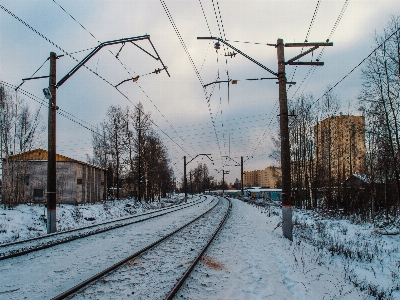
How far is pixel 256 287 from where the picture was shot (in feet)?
18.1

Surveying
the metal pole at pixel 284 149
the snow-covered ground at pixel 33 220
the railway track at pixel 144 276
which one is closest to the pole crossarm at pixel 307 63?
the metal pole at pixel 284 149

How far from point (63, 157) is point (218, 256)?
26.7 metres

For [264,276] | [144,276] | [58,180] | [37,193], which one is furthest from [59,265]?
[37,193]

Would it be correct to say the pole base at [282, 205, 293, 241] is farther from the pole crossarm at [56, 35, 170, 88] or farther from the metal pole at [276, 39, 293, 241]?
the pole crossarm at [56, 35, 170, 88]

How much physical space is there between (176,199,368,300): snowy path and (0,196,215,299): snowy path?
2365 mm

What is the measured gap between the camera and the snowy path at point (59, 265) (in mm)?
5242

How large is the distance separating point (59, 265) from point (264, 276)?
4.88 m

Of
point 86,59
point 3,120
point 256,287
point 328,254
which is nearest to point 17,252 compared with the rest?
point 256,287

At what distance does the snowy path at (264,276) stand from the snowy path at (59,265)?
2.37 metres

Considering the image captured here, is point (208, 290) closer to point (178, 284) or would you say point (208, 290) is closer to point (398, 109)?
point (178, 284)

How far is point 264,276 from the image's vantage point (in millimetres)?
6211

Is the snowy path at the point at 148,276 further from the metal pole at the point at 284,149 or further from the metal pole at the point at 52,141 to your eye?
the metal pole at the point at 52,141

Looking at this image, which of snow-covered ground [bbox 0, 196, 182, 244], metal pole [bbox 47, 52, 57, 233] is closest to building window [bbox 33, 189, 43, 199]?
snow-covered ground [bbox 0, 196, 182, 244]

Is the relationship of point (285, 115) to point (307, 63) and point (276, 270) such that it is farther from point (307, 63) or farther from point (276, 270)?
point (276, 270)
